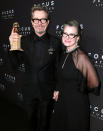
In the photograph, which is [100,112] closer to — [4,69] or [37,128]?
[37,128]

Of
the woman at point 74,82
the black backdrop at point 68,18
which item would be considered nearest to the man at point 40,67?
the woman at point 74,82

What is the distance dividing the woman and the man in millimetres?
188

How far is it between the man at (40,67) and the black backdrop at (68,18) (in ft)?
1.16

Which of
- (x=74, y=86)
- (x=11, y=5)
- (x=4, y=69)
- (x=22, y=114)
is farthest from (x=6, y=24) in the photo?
(x=74, y=86)

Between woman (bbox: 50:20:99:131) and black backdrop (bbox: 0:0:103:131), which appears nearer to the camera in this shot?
woman (bbox: 50:20:99:131)

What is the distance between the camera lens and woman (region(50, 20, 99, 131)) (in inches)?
74.4

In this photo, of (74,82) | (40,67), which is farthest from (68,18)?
(74,82)

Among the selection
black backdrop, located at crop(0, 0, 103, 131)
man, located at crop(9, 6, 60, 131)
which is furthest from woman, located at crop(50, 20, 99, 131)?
black backdrop, located at crop(0, 0, 103, 131)

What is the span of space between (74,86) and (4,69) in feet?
6.77

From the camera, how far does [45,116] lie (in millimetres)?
2234

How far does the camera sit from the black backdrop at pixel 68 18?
→ 219 centimetres

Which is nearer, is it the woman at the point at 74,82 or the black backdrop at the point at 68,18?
the woman at the point at 74,82

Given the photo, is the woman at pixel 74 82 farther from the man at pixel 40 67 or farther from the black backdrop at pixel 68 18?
the black backdrop at pixel 68 18

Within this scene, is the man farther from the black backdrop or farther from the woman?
the black backdrop
